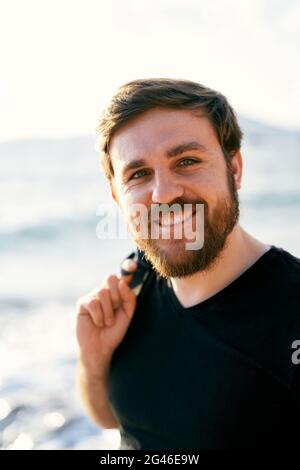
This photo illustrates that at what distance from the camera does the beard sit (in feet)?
8.00

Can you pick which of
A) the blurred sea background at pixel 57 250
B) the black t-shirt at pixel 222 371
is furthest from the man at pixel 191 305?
the blurred sea background at pixel 57 250

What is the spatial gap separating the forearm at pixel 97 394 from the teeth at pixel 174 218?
0.85 meters

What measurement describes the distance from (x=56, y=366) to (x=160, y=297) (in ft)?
10.1

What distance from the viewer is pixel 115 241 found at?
11352 millimetres

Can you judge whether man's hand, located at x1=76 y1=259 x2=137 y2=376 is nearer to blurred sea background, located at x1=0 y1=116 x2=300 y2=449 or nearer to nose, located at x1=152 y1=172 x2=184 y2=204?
nose, located at x1=152 y1=172 x2=184 y2=204

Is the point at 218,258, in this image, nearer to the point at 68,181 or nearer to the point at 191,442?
the point at 191,442

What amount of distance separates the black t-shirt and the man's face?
0.70 ft

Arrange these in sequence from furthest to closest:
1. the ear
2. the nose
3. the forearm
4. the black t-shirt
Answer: the forearm
the ear
the nose
the black t-shirt

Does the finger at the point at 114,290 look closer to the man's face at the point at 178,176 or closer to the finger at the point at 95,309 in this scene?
the finger at the point at 95,309

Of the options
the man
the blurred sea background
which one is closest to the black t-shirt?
the man

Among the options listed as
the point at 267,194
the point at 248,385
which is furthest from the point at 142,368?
the point at 267,194

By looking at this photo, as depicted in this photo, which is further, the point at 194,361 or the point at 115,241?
the point at 115,241

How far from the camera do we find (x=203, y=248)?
8.00 feet

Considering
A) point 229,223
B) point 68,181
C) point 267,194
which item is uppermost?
point 68,181
